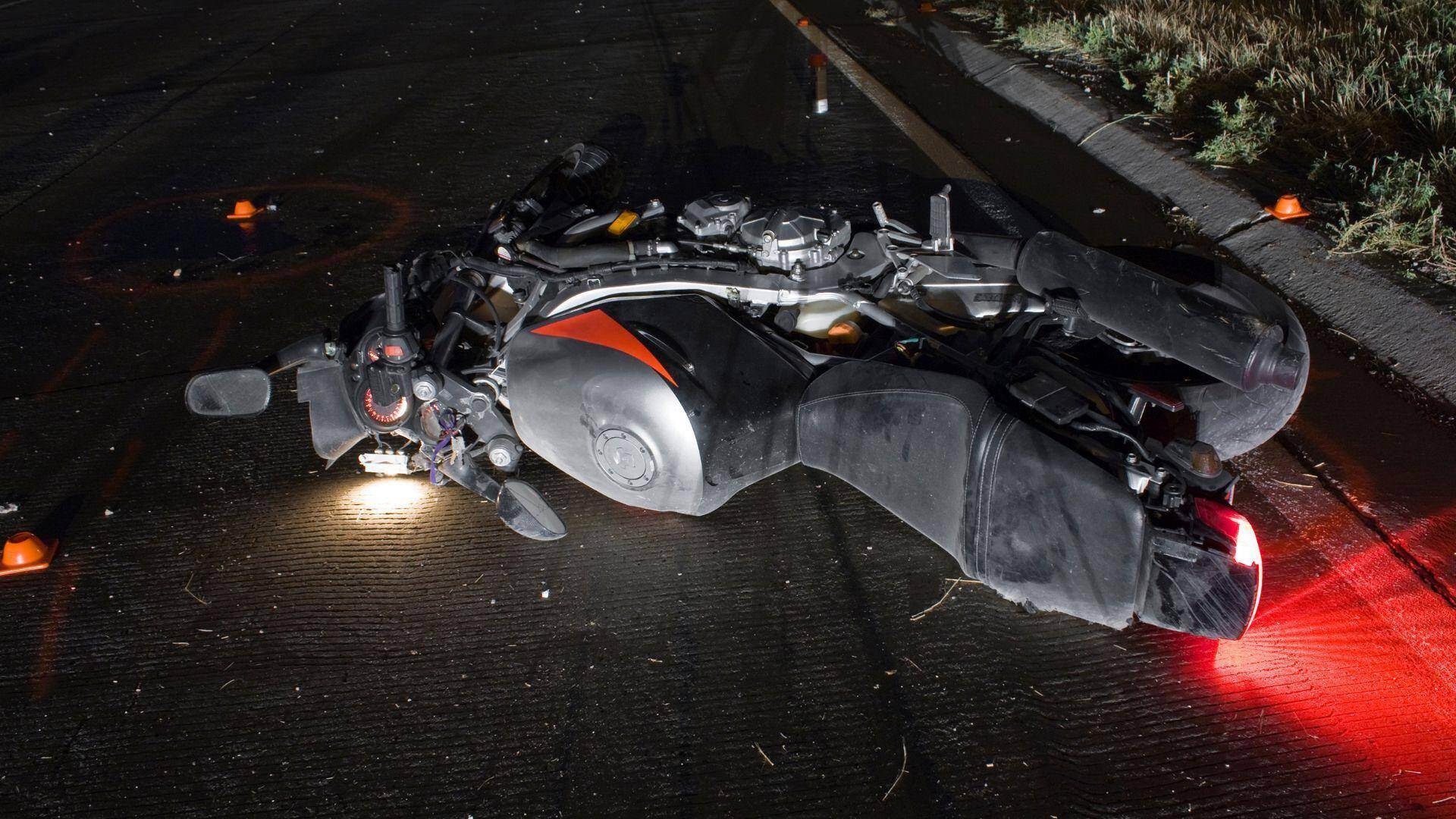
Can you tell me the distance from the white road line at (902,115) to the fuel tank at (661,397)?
12.8 feet

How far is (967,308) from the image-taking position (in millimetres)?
4199

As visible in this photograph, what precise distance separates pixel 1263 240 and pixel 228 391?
5.45 m

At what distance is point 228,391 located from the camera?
13.7ft

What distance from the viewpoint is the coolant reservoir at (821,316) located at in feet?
13.7

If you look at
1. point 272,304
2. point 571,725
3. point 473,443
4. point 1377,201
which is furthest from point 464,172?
point 1377,201

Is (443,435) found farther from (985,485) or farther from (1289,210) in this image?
(1289,210)

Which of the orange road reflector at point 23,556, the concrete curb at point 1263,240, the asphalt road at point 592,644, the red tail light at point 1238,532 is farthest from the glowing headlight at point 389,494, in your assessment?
the concrete curb at point 1263,240

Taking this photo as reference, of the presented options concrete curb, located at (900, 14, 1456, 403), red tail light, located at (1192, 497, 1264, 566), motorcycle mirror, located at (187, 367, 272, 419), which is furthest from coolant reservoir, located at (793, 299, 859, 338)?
concrete curb, located at (900, 14, 1456, 403)

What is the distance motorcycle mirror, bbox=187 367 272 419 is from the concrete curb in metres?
5.01

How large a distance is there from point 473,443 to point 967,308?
7.00 ft

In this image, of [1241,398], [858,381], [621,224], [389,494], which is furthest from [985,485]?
[389,494]

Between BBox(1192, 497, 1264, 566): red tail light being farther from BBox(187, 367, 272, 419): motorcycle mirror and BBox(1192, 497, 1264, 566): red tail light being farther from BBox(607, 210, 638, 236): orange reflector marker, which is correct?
BBox(187, 367, 272, 419): motorcycle mirror

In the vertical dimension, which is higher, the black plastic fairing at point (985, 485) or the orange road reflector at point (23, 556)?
the black plastic fairing at point (985, 485)

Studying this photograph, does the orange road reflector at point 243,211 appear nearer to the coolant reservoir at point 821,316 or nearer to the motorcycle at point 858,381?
the motorcycle at point 858,381
